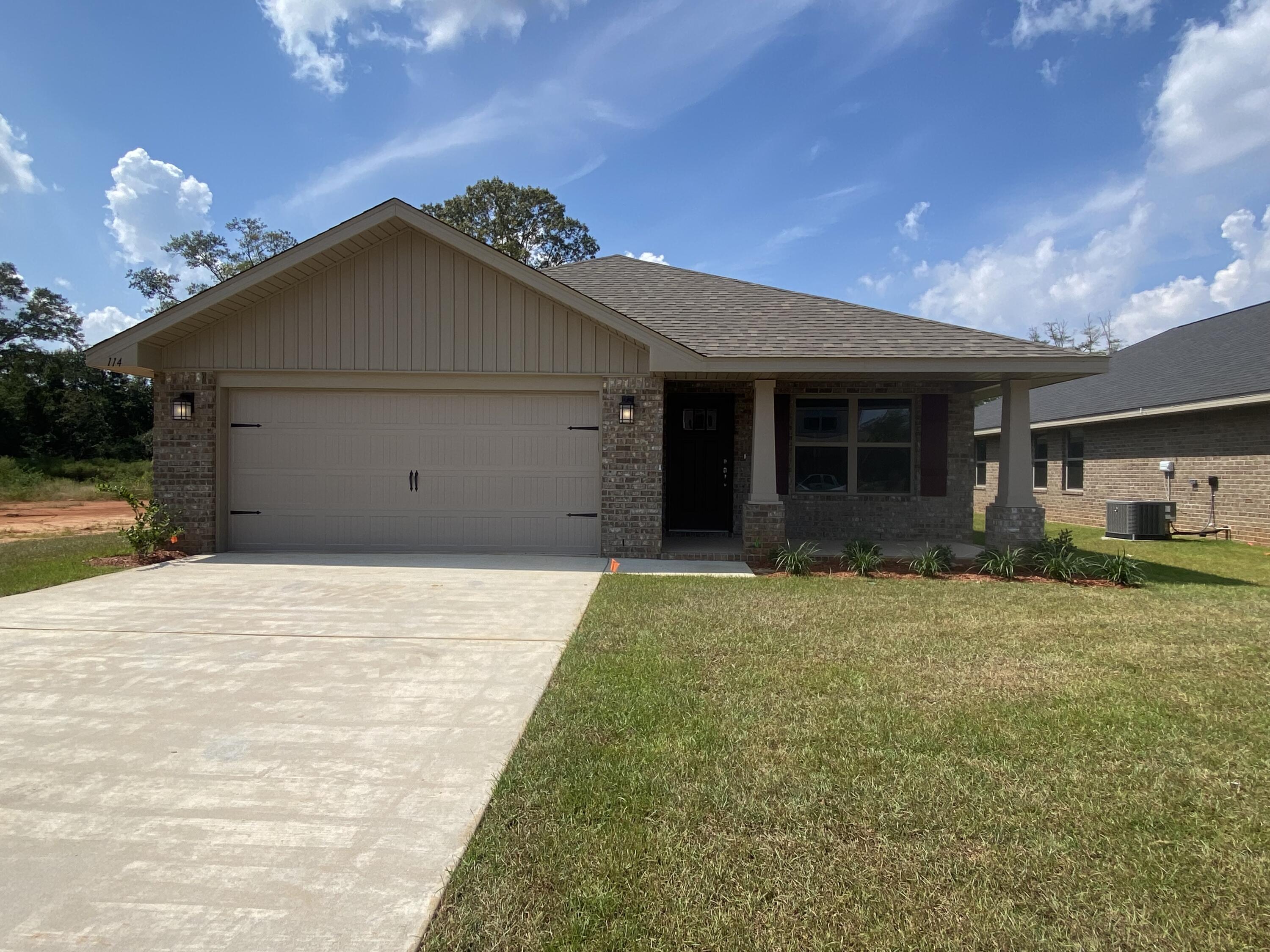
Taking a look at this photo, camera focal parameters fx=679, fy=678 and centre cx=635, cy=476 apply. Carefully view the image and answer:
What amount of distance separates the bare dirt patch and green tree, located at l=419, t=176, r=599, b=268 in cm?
1712

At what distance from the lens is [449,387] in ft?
30.1

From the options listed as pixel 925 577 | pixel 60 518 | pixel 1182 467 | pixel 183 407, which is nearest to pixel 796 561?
pixel 925 577

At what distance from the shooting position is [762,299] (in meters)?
11.2

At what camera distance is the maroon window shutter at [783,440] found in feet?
35.8

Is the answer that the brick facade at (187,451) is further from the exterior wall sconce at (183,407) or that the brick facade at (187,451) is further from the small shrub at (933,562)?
the small shrub at (933,562)

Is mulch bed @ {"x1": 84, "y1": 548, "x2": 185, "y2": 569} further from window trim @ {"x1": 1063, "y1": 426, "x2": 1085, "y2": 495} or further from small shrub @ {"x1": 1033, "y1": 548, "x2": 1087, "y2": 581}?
window trim @ {"x1": 1063, "y1": 426, "x2": 1085, "y2": 495}

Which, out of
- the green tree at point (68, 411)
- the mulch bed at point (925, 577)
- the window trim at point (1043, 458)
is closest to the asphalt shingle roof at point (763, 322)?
the mulch bed at point (925, 577)

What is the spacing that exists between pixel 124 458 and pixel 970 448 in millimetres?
29583

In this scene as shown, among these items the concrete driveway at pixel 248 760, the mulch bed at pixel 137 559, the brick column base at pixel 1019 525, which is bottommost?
the concrete driveway at pixel 248 760

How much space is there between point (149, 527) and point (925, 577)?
32.6 ft

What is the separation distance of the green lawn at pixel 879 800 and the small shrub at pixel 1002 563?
2.97 meters

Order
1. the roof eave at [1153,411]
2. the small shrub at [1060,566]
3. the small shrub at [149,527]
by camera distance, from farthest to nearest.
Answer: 1. the roof eave at [1153,411]
2. the small shrub at [149,527]
3. the small shrub at [1060,566]

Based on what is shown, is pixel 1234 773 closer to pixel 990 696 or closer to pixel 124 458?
pixel 990 696

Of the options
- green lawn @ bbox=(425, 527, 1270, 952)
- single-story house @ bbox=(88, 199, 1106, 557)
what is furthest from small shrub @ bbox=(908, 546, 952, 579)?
green lawn @ bbox=(425, 527, 1270, 952)
